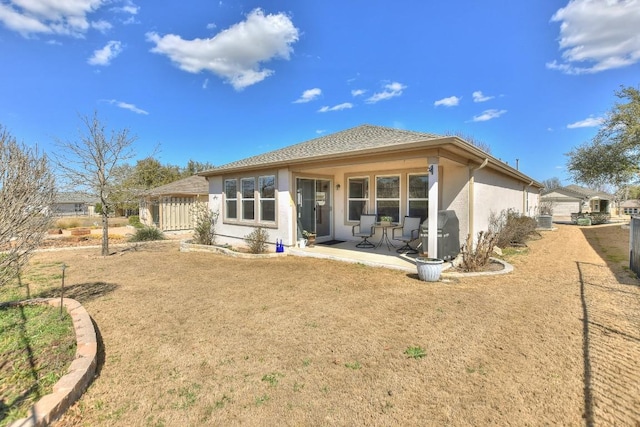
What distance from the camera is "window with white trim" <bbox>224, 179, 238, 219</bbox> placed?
446 inches

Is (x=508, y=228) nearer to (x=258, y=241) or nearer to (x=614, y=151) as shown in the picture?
(x=258, y=241)

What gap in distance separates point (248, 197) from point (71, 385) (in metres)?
8.69

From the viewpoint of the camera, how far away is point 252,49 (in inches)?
579

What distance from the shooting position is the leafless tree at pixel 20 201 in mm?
3506

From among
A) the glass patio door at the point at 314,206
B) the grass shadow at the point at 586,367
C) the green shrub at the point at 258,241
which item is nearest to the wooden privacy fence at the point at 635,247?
the grass shadow at the point at 586,367

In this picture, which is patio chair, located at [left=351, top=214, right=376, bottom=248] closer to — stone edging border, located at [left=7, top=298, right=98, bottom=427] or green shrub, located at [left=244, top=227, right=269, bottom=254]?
green shrub, located at [left=244, top=227, right=269, bottom=254]

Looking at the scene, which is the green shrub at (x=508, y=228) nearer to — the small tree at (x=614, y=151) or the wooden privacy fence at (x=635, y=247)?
the wooden privacy fence at (x=635, y=247)

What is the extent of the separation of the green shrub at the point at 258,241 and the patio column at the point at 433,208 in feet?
17.1

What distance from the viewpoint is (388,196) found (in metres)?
9.72

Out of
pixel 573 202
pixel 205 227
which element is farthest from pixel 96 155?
pixel 573 202

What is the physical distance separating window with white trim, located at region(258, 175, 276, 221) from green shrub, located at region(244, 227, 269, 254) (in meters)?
0.54

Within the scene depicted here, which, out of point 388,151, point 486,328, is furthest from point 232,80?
point 486,328

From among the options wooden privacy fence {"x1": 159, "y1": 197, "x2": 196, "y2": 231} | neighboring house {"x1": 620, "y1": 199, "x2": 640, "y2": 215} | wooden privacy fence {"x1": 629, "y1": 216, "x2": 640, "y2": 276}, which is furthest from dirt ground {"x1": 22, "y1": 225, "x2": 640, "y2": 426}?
neighboring house {"x1": 620, "y1": 199, "x2": 640, "y2": 215}

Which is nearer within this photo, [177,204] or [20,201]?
[20,201]
